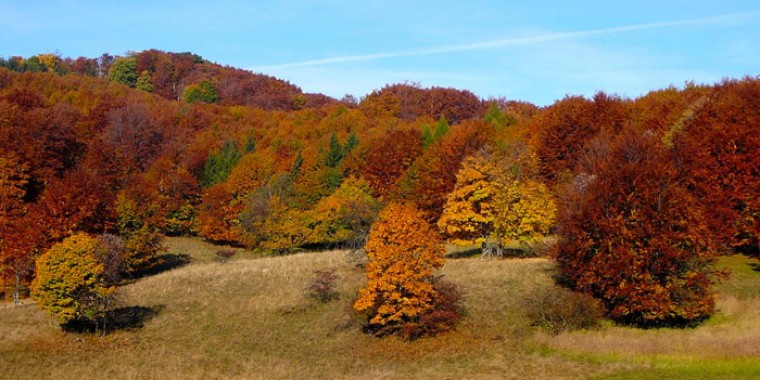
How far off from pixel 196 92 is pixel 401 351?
17529cm

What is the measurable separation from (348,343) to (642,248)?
1909 centimetres

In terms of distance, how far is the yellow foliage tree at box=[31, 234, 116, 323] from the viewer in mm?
40969

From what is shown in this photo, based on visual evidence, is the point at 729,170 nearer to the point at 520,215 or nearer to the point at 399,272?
the point at 520,215

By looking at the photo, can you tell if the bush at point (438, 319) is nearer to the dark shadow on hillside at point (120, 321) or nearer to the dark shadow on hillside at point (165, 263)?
the dark shadow on hillside at point (120, 321)

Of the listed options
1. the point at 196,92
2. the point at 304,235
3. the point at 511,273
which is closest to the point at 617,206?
the point at 511,273

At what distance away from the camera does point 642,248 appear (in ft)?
128

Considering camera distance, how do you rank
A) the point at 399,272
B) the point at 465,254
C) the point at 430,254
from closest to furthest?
the point at 399,272, the point at 430,254, the point at 465,254

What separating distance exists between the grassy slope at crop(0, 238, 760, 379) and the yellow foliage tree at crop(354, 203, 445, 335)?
1.85 m

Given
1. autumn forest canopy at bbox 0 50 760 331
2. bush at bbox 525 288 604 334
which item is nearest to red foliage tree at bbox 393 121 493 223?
autumn forest canopy at bbox 0 50 760 331

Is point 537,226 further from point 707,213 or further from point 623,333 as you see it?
point 623,333

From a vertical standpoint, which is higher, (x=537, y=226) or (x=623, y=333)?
(x=537, y=226)

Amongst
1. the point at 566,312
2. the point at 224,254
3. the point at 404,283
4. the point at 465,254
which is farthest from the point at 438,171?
the point at 566,312

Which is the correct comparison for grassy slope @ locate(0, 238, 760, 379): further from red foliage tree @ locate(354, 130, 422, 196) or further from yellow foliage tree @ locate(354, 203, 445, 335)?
red foliage tree @ locate(354, 130, 422, 196)

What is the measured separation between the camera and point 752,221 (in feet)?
165
